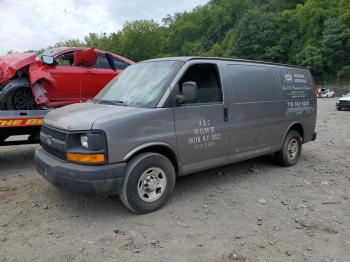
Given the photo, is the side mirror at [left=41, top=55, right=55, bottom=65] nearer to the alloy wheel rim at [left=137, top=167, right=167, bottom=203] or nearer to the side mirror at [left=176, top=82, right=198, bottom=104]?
the side mirror at [left=176, top=82, right=198, bottom=104]

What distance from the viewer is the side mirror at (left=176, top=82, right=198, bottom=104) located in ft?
16.0

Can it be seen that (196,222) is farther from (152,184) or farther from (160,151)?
(160,151)

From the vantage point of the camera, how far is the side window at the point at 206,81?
17.7ft

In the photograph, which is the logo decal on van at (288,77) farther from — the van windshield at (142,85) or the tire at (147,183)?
the tire at (147,183)

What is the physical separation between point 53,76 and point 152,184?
363 centimetres

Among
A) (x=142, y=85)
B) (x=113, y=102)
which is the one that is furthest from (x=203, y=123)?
(x=113, y=102)

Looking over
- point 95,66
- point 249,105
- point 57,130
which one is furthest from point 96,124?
point 95,66

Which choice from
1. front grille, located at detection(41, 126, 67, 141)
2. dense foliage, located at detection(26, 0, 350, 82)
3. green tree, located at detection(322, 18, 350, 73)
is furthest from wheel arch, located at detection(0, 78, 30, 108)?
green tree, located at detection(322, 18, 350, 73)

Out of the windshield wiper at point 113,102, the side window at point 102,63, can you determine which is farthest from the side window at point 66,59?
the windshield wiper at point 113,102

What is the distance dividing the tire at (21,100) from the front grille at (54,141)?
6.39 feet

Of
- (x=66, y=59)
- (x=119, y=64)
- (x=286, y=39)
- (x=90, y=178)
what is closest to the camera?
A: (x=90, y=178)

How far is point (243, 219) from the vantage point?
477 cm

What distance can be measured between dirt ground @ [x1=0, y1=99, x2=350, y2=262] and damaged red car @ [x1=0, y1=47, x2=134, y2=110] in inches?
56.4

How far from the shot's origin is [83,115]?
467 centimetres
